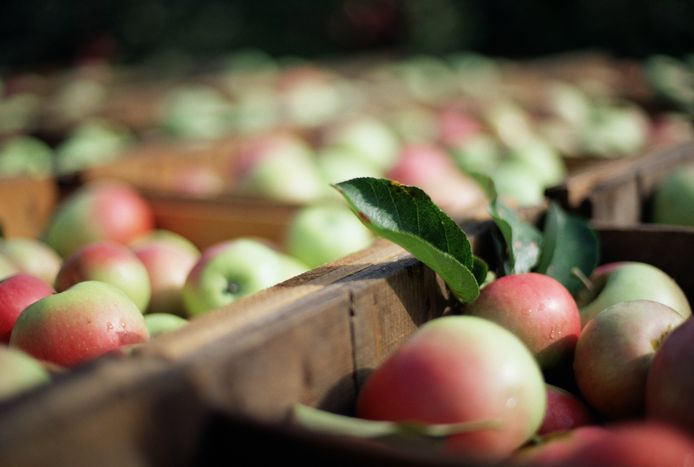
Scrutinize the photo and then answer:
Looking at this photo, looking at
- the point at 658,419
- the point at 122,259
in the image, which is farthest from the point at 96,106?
the point at 658,419

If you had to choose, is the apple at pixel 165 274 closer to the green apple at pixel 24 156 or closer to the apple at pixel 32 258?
the apple at pixel 32 258

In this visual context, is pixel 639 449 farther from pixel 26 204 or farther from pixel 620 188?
pixel 26 204

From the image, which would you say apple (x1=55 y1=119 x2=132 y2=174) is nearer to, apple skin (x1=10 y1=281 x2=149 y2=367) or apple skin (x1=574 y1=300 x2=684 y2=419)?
apple skin (x1=10 y1=281 x2=149 y2=367)

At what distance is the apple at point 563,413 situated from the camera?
833 mm

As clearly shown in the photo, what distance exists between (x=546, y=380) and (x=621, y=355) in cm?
14

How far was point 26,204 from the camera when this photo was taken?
1937 millimetres

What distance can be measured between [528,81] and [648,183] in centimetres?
261

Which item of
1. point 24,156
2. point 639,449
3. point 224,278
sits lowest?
point 24,156

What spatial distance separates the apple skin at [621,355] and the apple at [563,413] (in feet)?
0.07

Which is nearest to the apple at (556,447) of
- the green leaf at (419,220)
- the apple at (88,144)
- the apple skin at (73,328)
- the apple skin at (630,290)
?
the green leaf at (419,220)

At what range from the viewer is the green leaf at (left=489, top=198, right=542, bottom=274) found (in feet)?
3.52

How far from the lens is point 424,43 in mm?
7480

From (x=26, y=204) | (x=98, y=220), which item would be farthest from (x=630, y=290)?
(x=26, y=204)

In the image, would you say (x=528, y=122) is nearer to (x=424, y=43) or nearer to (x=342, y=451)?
(x=342, y=451)
